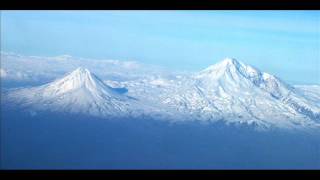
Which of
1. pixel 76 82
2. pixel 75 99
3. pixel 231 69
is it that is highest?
pixel 231 69

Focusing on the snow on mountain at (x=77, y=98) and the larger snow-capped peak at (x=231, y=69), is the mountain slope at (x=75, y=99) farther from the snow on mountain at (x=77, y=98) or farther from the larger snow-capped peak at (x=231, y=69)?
the larger snow-capped peak at (x=231, y=69)

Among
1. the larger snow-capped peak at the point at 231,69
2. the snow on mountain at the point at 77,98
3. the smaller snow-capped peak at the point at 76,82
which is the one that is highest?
the larger snow-capped peak at the point at 231,69

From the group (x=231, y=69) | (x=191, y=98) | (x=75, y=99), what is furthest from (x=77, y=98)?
(x=231, y=69)

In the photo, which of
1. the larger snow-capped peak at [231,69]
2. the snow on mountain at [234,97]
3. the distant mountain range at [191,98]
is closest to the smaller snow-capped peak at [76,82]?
the distant mountain range at [191,98]

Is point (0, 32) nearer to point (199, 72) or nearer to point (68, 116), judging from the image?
point (68, 116)

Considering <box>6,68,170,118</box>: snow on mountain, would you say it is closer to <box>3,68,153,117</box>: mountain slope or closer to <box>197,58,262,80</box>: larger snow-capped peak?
<box>3,68,153,117</box>: mountain slope

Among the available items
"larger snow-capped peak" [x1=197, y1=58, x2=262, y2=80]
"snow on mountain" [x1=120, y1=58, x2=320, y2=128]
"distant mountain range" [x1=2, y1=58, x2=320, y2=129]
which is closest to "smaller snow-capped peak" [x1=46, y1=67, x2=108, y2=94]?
"distant mountain range" [x1=2, y1=58, x2=320, y2=129]

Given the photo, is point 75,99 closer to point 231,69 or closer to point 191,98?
point 191,98

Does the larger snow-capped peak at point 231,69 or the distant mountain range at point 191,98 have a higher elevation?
the larger snow-capped peak at point 231,69
